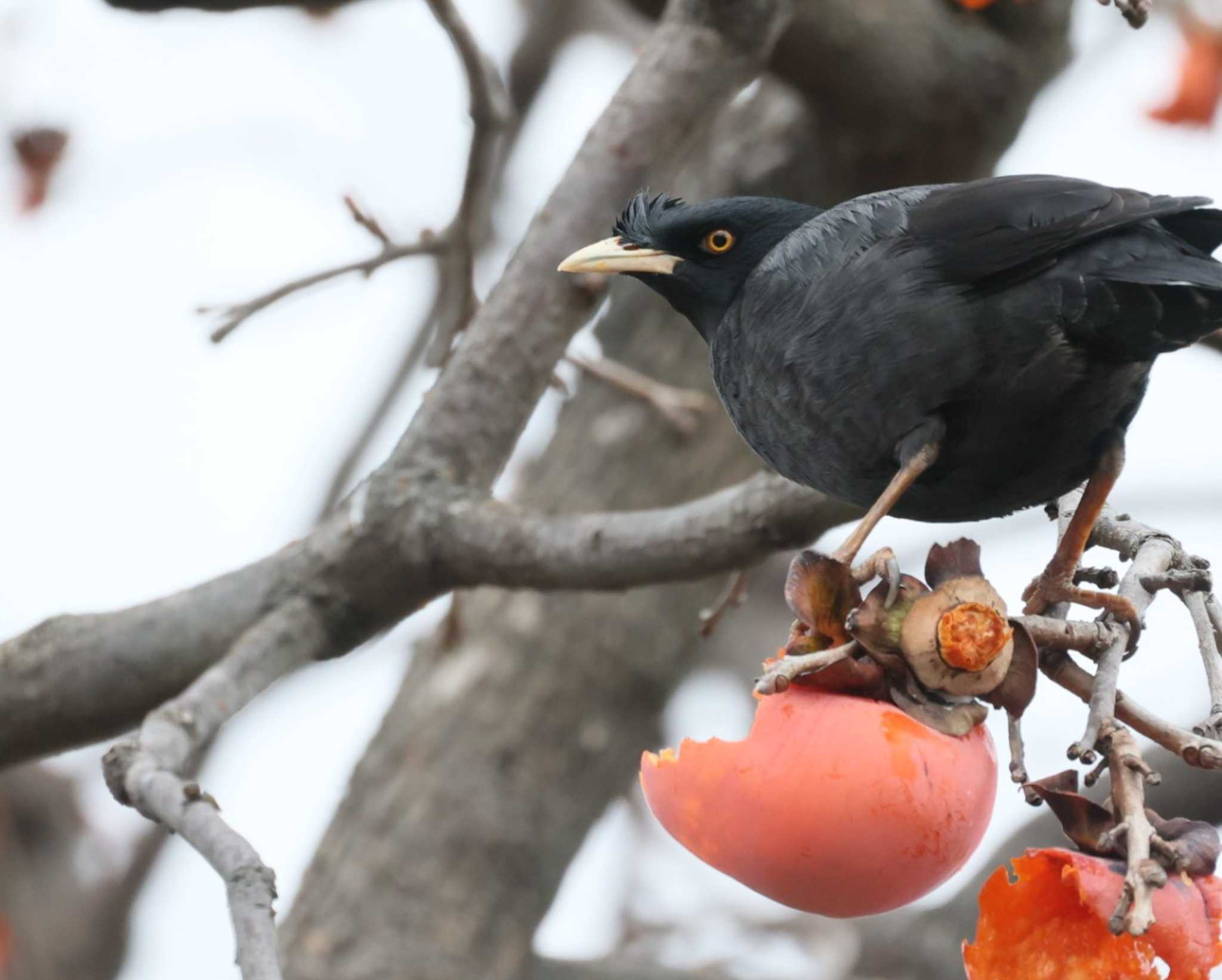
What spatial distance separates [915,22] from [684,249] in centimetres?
163

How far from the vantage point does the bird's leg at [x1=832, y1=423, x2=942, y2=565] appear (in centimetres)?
241

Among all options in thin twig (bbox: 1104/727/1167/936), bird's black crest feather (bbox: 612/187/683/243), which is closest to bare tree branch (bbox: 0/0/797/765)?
bird's black crest feather (bbox: 612/187/683/243)

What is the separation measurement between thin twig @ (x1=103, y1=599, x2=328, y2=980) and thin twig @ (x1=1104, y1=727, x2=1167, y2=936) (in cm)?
96

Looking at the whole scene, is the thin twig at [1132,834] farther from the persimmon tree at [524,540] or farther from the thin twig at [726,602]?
the thin twig at [726,602]

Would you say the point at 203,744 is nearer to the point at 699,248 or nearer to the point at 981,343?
the point at 699,248

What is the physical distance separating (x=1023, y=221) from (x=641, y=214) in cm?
91

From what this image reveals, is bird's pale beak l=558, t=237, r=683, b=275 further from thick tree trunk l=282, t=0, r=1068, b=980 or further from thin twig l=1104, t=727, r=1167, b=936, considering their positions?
thin twig l=1104, t=727, r=1167, b=936

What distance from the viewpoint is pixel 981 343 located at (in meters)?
2.49

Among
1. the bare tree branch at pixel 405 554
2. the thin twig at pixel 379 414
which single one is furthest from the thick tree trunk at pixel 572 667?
the bare tree branch at pixel 405 554

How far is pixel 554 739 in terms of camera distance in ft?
14.6

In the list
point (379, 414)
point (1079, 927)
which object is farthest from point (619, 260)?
point (379, 414)

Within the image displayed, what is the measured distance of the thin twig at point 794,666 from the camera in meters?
1.94

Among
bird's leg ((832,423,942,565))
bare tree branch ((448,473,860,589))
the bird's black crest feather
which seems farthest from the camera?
the bird's black crest feather

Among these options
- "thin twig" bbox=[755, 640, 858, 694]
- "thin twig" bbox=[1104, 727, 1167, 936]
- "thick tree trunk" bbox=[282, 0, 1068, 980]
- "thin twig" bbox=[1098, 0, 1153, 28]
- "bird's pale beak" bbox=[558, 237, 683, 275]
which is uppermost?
"thin twig" bbox=[1098, 0, 1153, 28]
